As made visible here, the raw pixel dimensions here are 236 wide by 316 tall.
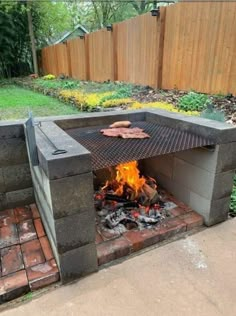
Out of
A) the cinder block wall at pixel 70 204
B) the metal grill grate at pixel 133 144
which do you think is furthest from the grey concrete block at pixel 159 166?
the cinder block wall at pixel 70 204

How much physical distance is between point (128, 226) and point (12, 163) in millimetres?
1227

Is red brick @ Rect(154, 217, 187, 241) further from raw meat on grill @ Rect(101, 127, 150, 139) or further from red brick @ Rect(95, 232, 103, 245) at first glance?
raw meat on grill @ Rect(101, 127, 150, 139)

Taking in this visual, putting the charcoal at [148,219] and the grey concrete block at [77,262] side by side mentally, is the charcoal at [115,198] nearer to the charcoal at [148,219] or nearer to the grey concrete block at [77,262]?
the charcoal at [148,219]

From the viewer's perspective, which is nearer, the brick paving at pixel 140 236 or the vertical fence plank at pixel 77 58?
the brick paving at pixel 140 236

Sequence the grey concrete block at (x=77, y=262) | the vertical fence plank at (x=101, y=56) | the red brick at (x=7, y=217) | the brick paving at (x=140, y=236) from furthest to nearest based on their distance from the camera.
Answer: the vertical fence plank at (x=101, y=56) < the red brick at (x=7, y=217) < the brick paving at (x=140, y=236) < the grey concrete block at (x=77, y=262)

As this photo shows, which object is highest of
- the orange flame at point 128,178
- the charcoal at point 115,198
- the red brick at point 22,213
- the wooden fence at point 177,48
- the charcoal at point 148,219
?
the wooden fence at point 177,48

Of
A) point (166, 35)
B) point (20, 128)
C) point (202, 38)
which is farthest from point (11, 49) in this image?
point (20, 128)

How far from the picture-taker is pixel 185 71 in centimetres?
579

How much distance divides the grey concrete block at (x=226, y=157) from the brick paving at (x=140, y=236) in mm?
525

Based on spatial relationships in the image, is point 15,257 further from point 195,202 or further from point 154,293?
point 195,202

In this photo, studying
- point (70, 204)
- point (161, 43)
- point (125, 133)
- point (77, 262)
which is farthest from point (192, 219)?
point (161, 43)

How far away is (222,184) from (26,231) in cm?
175

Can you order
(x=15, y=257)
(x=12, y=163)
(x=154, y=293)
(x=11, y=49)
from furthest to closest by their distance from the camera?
(x=11, y=49)
(x=12, y=163)
(x=15, y=257)
(x=154, y=293)

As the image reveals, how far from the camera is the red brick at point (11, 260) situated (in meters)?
1.75
